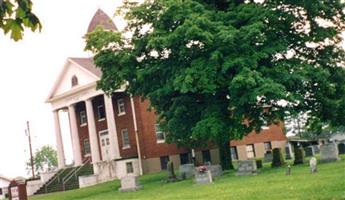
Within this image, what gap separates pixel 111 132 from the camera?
156 feet

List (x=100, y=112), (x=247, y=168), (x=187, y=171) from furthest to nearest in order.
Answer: (x=100, y=112), (x=187, y=171), (x=247, y=168)

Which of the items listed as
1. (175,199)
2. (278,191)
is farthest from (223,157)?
(278,191)

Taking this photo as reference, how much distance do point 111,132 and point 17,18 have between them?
4315 cm

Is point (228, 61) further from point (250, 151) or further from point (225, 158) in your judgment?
point (250, 151)

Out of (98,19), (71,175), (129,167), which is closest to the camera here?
(129,167)

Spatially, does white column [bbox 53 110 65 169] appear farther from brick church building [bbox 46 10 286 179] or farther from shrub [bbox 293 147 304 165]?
shrub [bbox 293 147 304 165]

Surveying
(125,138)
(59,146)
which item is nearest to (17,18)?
(125,138)

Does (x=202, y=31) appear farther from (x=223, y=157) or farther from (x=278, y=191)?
(x=278, y=191)

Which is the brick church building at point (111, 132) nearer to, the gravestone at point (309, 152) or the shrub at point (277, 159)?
the gravestone at point (309, 152)

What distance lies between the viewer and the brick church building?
4756 centimetres

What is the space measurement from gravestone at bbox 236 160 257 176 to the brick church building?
2007cm

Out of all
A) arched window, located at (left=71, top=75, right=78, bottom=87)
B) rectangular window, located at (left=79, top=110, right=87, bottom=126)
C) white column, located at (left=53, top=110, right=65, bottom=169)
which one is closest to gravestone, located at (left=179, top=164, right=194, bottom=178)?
arched window, located at (left=71, top=75, right=78, bottom=87)

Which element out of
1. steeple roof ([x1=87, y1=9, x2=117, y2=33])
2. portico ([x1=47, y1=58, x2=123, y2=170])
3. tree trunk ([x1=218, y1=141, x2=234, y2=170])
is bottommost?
tree trunk ([x1=218, y1=141, x2=234, y2=170])

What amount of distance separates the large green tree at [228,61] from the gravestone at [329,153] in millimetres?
2911
